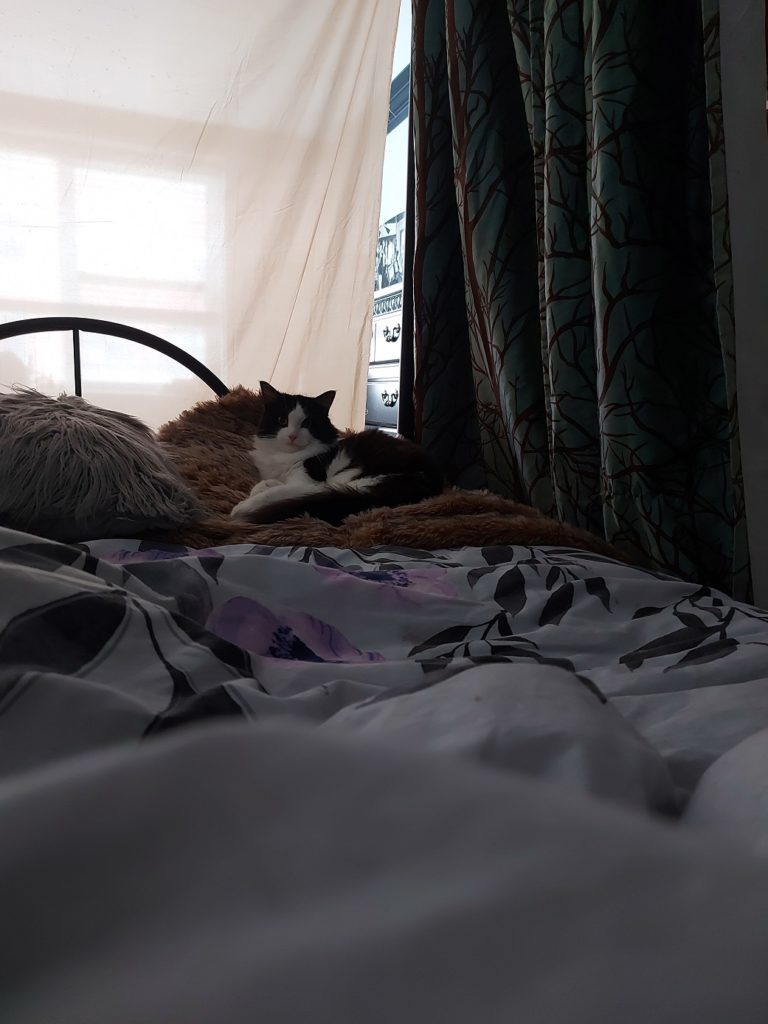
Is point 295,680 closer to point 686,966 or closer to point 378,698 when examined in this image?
point 378,698

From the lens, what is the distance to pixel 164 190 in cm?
215

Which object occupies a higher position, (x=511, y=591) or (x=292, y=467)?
(x=292, y=467)

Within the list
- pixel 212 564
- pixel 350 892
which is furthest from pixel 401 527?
pixel 350 892

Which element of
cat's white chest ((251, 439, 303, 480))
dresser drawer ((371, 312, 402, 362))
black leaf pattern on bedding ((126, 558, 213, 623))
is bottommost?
black leaf pattern on bedding ((126, 558, 213, 623))

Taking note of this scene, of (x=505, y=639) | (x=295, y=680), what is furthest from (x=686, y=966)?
(x=505, y=639)

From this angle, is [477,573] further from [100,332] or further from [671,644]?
[100,332]

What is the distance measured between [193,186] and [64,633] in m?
2.01

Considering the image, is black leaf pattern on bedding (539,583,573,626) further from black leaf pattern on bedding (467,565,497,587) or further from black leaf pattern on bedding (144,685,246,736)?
black leaf pattern on bedding (144,685,246,736)

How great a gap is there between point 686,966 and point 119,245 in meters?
2.34

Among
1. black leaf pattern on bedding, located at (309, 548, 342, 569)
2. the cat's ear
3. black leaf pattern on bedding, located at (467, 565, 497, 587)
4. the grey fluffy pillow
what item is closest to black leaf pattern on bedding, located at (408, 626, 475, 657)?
black leaf pattern on bedding, located at (467, 565, 497, 587)

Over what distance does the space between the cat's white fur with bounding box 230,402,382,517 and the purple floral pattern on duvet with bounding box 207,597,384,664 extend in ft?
2.14

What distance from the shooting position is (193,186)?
2.18 meters

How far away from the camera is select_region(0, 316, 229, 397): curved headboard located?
206cm

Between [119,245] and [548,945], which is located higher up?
[119,245]
